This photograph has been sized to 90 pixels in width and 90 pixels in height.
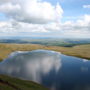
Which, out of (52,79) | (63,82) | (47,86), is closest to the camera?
(47,86)

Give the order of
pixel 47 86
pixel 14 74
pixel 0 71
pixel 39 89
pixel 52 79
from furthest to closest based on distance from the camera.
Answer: pixel 0 71 < pixel 14 74 < pixel 52 79 < pixel 47 86 < pixel 39 89

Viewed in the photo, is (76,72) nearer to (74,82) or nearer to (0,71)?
(74,82)

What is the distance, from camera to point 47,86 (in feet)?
234

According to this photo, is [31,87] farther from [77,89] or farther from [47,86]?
[77,89]

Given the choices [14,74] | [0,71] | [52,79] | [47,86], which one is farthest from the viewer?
[0,71]

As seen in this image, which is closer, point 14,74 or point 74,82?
point 74,82

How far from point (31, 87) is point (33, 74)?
85.2 ft

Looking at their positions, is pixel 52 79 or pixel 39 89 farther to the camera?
pixel 52 79

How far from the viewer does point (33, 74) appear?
306 ft

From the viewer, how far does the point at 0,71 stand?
101 meters

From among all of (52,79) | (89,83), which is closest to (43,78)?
(52,79)

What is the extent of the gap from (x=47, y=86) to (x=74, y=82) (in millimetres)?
14345

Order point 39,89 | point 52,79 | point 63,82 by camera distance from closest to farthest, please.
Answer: point 39,89 < point 63,82 < point 52,79

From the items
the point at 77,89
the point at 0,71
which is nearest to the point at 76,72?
the point at 77,89
